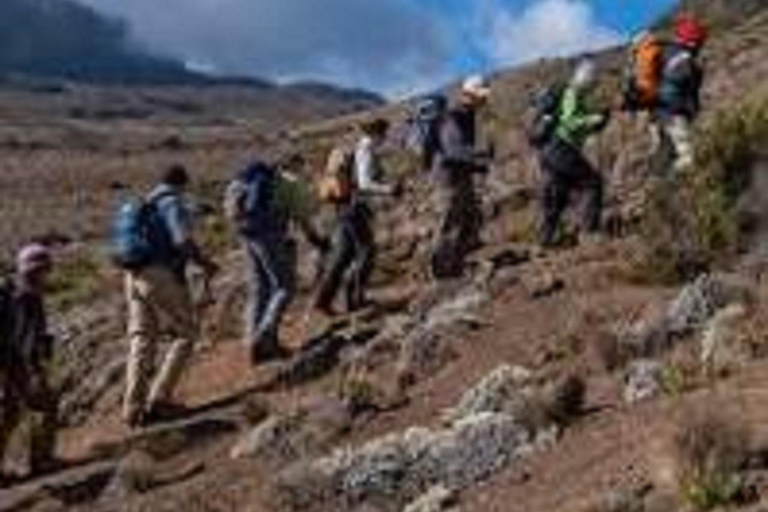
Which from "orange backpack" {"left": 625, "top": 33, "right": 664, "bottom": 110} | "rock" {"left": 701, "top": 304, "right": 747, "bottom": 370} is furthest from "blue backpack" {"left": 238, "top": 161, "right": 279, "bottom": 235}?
"rock" {"left": 701, "top": 304, "right": 747, "bottom": 370}

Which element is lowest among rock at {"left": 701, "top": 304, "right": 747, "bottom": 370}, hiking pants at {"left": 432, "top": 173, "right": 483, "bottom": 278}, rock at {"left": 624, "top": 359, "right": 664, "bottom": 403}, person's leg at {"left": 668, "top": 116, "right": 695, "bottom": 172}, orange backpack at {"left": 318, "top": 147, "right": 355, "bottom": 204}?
rock at {"left": 624, "top": 359, "right": 664, "bottom": 403}

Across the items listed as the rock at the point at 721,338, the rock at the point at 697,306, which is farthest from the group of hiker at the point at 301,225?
the rock at the point at 721,338

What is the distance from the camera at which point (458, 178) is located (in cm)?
2327

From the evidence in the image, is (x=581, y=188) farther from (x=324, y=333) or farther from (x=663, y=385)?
(x=663, y=385)

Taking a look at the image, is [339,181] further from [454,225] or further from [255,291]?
[255,291]

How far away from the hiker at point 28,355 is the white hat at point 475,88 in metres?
4.68

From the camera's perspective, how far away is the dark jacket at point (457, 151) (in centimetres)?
2300

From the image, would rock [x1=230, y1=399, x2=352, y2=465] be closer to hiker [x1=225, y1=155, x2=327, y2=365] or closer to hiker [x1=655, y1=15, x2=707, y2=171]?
hiker [x1=225, y1=155, x2=327, y2=365]

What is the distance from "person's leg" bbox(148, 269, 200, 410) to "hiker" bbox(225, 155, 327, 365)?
3.16ft

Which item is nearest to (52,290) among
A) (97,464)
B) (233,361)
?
(233,361)

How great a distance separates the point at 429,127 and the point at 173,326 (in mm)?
3535

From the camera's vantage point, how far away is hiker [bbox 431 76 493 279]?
908 inches

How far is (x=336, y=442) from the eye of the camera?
1866 cm

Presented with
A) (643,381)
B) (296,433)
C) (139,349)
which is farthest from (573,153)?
(643,381)
